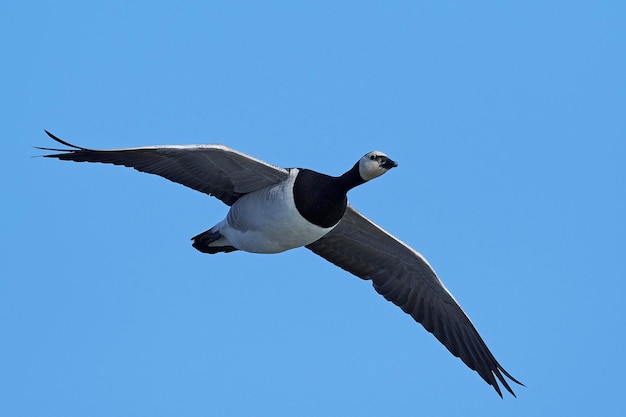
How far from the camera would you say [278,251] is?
12.9 metres

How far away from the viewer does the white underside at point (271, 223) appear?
12297mm

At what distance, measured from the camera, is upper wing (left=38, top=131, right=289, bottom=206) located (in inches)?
484

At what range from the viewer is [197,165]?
41.6 ft

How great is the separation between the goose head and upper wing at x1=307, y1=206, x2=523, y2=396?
2007 mm

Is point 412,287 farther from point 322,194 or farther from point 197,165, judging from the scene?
point 197,165

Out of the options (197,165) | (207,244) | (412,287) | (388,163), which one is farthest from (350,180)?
(412,287)

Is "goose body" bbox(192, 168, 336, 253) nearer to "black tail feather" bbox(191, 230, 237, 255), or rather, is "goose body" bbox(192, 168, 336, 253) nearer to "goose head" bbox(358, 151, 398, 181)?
"black tail feather" bbox(191, 230, 237, 255)

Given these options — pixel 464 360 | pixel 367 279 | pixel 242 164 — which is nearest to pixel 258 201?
pixel 242 164

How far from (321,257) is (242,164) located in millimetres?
2526

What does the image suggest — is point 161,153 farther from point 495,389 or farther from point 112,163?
point 495,389

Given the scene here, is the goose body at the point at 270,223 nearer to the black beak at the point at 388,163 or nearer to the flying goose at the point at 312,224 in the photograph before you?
the flying goose at the point at 312,224

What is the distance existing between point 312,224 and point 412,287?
2701 mm

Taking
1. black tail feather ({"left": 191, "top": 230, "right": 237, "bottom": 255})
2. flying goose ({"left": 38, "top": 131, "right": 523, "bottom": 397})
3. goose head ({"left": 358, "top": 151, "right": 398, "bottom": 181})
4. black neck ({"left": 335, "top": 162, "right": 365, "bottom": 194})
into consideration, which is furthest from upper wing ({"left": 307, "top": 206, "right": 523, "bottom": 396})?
goose head ({"left": 358, "top": 151, "right": 398, "bottom": 181})

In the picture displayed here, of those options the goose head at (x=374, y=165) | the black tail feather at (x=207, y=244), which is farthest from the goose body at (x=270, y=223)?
the goose head at (x=374, y=165)
